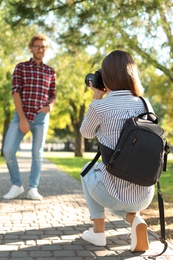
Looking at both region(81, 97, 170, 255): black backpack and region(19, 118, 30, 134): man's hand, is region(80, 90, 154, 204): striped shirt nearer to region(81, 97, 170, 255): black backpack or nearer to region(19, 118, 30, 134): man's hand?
region(81, 97, 170, 255): black backpack

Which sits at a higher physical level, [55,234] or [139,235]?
[139,235]

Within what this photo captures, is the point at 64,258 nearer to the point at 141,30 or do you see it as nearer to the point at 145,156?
the point at 145,156

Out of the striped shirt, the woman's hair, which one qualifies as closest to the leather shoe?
the striped shirt

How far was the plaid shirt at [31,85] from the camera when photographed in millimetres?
6992

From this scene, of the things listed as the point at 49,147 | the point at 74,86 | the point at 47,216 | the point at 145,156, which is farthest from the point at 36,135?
the point at 49,147

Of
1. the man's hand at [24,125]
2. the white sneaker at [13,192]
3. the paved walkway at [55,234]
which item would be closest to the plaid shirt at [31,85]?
the man's hand at [24,125]

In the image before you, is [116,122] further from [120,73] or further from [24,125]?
[24,125]

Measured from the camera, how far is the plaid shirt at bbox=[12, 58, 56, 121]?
6992 millimetres

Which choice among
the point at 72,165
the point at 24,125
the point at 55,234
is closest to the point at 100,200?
the point at 55,234

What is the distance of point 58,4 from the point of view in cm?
794

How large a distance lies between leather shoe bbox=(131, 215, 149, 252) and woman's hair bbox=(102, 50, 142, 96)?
3.47ft

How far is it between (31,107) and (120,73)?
3285 millimetres

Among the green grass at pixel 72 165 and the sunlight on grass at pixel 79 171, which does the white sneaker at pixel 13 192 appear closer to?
the sunlight on grass at pixel 79 171

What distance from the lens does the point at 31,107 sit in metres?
6.98
